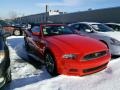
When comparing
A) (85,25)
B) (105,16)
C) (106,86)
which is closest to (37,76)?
(106,86)

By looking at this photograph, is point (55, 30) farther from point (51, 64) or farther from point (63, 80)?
point (63, 80)

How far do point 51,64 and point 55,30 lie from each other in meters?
1.68

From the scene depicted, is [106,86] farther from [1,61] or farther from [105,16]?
[105,16]

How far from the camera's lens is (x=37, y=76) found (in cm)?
633

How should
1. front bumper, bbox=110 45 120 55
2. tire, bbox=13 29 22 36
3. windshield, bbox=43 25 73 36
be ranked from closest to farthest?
windshield, bbox=43 25 73 36 < front bumper, bbox=110 45 120 55 < tire, bbox=13 29 22 36

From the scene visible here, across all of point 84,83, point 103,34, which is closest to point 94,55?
point 84,83

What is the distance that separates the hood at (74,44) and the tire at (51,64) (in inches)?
14.4

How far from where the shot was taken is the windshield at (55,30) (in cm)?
742

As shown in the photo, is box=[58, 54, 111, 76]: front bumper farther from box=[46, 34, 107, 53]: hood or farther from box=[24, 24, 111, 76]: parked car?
box=[46, 34, 107, 53]: hood

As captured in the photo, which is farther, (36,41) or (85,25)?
(85,25)

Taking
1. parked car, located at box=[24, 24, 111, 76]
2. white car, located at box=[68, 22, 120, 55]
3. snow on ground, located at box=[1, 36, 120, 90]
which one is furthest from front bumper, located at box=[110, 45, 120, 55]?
parked car, located at box=[24, 24, 111, 76]

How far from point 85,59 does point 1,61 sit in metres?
2.12

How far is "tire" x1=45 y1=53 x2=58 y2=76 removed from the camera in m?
6.06

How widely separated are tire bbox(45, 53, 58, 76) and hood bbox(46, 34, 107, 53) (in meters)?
0.37
